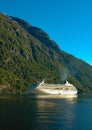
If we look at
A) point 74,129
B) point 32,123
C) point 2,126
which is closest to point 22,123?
point 32,123

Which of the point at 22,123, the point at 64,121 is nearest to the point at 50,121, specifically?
the point at 64,121

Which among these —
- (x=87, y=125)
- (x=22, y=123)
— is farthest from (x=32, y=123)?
(x=87, y=125)

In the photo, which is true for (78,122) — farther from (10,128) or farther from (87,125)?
(10,128)

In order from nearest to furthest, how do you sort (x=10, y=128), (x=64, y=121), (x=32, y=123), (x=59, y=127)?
(x=10, y=128) → (x=59, y=127) → (x=32, y=123) → (x=64, y=121)

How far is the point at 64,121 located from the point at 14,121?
1216 centimetres

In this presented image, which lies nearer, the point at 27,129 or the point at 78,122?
the point at 27,129

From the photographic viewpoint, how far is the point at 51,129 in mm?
64250

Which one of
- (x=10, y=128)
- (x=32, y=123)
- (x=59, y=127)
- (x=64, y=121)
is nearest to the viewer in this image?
(x=10, y=128)

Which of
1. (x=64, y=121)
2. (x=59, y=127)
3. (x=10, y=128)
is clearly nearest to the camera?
(x=10, y=128)

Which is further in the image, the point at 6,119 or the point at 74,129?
the point at 6,119

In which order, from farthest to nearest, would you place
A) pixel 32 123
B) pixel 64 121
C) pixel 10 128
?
pixel 64 121
pixel 32 123
pixel 10 128

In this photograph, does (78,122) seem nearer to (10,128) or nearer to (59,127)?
(59,127)

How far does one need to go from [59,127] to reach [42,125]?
157 inches

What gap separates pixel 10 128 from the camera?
63.2m
